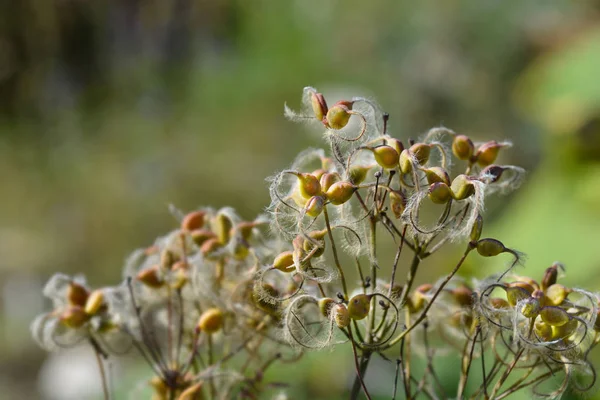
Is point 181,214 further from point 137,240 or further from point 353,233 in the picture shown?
point 137,240

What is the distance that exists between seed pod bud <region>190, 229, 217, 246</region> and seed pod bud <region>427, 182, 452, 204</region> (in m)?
0.19

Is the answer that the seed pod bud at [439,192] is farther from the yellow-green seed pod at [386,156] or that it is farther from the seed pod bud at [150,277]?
the seed pod bud at [150,277]

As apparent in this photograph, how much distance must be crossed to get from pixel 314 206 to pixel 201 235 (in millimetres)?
154

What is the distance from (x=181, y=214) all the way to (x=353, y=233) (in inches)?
6.8

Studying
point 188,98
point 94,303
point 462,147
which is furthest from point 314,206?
point 188,98

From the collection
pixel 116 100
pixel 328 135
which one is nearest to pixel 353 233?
pixel 328 135

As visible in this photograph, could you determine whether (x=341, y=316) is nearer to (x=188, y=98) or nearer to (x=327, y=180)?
(x=327, y=180)

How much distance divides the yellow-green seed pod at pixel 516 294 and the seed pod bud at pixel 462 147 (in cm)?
10

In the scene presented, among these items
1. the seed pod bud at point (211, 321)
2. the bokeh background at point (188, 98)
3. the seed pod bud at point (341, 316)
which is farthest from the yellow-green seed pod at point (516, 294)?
the bokeh background at point (188, 98)

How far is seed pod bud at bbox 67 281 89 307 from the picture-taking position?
604mm

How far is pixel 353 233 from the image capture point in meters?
0.50

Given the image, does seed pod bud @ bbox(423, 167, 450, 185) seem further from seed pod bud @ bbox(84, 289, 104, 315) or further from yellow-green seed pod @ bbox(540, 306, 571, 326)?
seed pod bud @ bbox(84, 289, 104, 315)

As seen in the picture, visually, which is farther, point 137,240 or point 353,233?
point 137,240

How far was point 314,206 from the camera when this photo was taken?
0.46 metres
